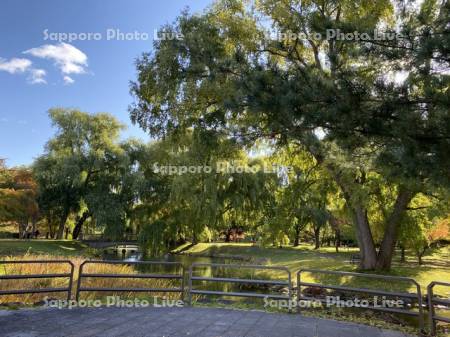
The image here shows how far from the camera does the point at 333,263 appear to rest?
73.9ft

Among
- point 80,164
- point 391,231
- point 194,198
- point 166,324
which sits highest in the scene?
point 80,164

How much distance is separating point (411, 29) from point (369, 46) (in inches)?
20.2

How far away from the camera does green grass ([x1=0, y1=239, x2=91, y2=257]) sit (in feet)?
77.3

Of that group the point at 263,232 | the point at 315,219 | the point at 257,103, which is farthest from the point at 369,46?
the point at 315,219

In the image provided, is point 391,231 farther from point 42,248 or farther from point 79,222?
point 79,222

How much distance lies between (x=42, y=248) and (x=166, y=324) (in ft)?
82.3

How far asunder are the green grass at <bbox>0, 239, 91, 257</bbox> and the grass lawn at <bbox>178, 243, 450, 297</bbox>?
9.62m

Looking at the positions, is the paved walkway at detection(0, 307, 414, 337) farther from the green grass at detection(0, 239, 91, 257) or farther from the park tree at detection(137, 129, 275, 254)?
the green grass at detection(0, 239, 91, 257)

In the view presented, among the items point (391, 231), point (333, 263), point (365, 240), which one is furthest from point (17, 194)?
point (391, 231)

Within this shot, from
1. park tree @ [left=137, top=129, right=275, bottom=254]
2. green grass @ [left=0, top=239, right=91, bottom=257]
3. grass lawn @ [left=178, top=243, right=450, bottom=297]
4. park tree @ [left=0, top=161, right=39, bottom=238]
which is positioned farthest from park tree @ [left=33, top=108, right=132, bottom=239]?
grass lawn @ [left=178, top=243, right=450, bottom=297]

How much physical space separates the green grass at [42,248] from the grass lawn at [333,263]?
379 inches

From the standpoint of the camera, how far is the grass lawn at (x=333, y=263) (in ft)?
48.9

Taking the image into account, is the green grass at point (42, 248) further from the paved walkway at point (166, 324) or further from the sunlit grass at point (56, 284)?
the paved walkway at point (166, 324)

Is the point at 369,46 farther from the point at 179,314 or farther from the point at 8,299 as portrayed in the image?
the point at 8,299
